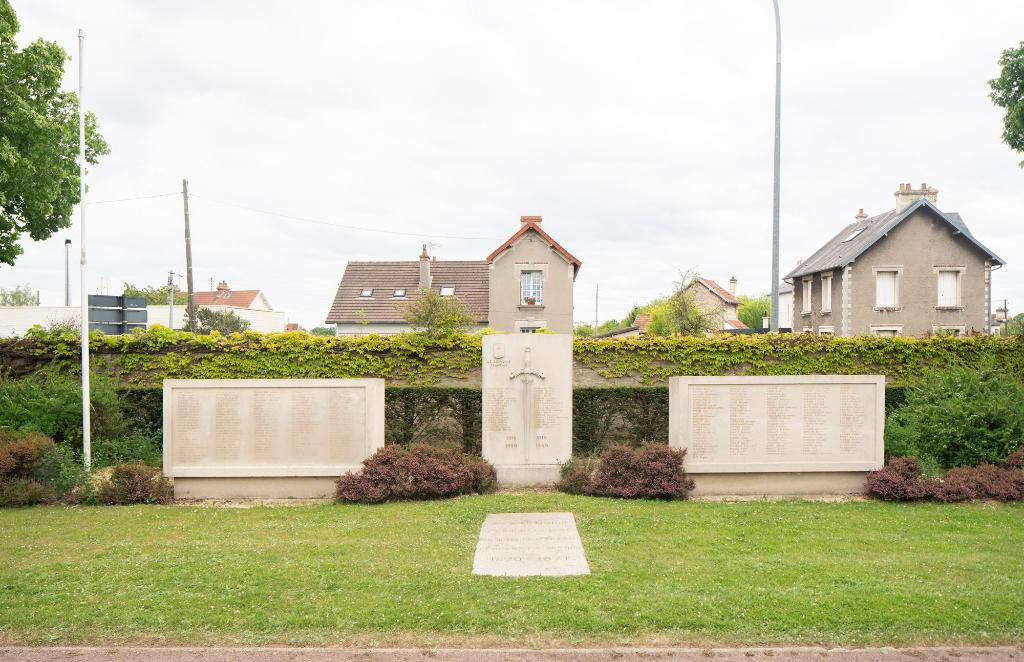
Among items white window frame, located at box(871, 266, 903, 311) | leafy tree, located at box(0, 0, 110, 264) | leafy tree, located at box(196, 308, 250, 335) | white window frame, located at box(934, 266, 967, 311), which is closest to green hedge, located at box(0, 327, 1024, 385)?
leafy tree, located at box(0, 0, 110, 264)

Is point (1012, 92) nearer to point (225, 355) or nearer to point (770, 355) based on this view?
point (770, 355)

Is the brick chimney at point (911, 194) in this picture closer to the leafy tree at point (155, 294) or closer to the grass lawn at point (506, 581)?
the grass lawn at point (506, 581)

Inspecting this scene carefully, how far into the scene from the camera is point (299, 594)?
5969 millimetres

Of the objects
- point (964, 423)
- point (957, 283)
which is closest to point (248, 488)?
point (964, 423)

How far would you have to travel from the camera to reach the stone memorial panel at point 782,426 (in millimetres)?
10523

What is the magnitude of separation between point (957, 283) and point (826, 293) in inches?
231

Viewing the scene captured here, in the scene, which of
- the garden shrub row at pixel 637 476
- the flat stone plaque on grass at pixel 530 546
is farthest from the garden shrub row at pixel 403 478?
the garden shrub row at pixel 637 476

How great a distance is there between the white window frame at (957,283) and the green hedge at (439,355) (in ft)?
68.9

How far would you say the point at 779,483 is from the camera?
418 inches

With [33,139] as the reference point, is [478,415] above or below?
below

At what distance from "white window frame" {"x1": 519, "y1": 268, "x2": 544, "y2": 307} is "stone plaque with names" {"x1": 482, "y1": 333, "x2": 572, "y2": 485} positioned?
978 inches

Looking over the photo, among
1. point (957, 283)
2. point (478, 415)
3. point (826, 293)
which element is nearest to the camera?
point (478, 415)

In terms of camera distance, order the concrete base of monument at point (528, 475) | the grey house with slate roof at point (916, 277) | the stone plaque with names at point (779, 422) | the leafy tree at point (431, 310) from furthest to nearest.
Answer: the grey house with slate roof at point (916, 277), the leafy tree at point (431, 310), the concrete base of monument at point (528, 475), the stone plaque with names at point (779, 422)

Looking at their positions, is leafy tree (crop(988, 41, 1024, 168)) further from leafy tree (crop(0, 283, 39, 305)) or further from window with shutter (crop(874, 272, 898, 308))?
leafy tree (crop(0, 283, 39, 305))
